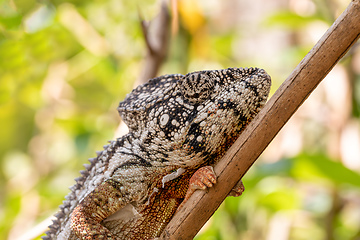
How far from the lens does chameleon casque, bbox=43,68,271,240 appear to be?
1.49 m

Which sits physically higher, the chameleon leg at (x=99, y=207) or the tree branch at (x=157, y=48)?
the tree branch at (x=157, y=48)

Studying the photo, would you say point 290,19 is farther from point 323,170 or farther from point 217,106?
point 217,106

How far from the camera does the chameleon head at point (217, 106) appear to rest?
1.48 metres

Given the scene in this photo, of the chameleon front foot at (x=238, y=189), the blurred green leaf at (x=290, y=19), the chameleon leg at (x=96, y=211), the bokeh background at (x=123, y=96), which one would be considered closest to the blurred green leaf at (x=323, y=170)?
the bokeh background at (x=123, y=96)

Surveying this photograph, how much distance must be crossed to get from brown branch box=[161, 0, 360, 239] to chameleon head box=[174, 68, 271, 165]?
139 mm

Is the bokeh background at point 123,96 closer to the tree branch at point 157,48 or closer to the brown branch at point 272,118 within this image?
the tree branch at point 157,48

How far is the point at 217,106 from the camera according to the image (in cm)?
148

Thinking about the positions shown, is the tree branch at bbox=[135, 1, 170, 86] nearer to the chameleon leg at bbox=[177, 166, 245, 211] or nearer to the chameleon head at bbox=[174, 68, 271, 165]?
the chameleon head at bbox=[174, 68, 271, 165]

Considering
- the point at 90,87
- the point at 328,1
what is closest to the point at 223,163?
the point at 328,1

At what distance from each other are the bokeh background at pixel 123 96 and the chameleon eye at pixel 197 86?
2.95 ft

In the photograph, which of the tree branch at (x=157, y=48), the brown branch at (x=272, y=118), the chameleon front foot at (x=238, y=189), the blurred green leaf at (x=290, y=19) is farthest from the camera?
the blurred green leaf at (x=290, y=19)

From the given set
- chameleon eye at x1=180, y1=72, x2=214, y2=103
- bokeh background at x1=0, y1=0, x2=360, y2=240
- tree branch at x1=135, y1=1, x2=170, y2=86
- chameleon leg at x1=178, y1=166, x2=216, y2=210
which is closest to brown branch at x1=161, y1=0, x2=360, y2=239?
chameleon leg at x1=178, y1=166, x2=216, y2=210

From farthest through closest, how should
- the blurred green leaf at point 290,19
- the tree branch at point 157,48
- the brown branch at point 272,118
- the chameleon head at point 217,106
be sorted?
the blurred green leaf at point 290,19 → the tree branch at point 157,48 → the chameleon head at point 217,106 → the brown branch at point 272,118

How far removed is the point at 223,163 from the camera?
138cm
